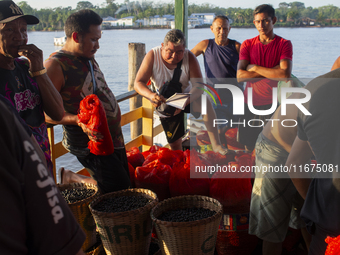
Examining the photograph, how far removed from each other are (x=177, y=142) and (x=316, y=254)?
A: 6.62 feet

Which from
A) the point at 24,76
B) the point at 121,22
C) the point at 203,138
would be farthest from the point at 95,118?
the point at 121,22

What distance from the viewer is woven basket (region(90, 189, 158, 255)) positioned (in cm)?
160

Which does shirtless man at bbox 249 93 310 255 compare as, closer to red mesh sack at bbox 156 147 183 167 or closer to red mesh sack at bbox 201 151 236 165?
red mesh sack at bbox 201 151 236 165

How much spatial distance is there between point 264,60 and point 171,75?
0.91m

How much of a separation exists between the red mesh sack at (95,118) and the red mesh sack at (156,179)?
377 millimetres

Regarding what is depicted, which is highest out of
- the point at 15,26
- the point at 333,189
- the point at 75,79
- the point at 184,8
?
the point at 184,8

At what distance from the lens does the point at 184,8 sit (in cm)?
373

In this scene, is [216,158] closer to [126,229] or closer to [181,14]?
[126,229]

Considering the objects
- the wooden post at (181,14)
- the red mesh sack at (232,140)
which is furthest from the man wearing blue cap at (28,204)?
the wooden post at (181,14)

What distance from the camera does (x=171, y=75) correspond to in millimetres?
2867

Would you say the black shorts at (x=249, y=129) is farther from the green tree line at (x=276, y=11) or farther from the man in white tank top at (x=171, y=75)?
the green tree line at (x=276, y=11)

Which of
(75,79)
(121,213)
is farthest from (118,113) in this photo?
(121,213)

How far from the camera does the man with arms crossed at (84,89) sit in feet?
6.04

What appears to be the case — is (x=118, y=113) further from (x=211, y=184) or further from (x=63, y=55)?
(x=211, y=184)
